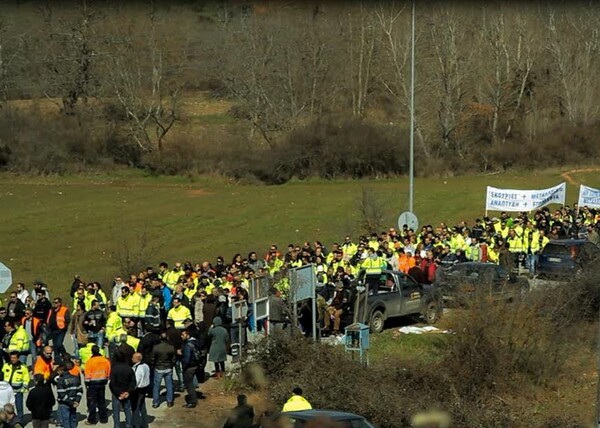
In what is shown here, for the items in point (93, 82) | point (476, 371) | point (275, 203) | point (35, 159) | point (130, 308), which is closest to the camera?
point (476, 371)

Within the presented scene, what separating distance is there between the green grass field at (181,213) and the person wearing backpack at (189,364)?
1538cm

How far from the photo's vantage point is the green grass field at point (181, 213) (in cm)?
4244

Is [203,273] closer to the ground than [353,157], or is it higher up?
higher up

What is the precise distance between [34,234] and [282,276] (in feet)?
92.0

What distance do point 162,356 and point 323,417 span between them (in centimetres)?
576

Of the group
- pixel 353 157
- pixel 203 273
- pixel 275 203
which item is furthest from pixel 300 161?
pixel 203 273

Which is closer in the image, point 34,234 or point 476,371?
point 476,371

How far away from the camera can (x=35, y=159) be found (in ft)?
237

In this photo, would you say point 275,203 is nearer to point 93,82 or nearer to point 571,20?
point 93,82

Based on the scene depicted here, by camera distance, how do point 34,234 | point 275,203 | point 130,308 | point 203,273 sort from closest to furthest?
point 130,308 → point 203,273 → point 34,234 → point 275,203

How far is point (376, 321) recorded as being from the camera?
2406cm

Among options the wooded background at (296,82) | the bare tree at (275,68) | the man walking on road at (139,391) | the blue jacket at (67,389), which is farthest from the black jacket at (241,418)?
the bare tree at (275,68)

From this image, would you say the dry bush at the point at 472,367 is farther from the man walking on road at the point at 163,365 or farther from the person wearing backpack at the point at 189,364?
the man walking on road at the point at 163,365

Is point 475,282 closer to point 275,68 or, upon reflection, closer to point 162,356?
point 162,356
